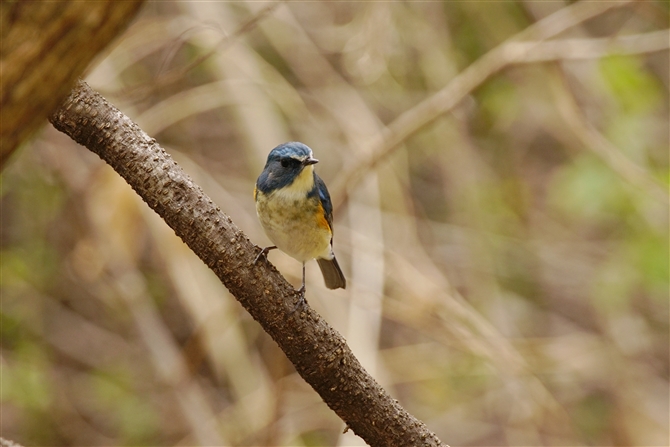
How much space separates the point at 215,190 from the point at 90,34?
514cm

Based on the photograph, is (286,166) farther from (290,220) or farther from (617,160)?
(617,160)

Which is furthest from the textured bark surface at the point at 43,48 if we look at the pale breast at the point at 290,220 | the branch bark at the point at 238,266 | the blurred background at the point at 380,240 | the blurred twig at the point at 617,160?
the blurred twig at the point at 617,160

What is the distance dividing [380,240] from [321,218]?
2411 mm

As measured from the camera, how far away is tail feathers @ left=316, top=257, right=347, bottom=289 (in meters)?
4.29

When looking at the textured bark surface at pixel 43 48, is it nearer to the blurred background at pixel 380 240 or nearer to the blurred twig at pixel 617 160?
the blurred background at pixel 380 240

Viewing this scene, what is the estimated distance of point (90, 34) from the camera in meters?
1.26

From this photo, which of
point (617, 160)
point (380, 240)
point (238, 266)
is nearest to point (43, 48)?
point (238, 266)

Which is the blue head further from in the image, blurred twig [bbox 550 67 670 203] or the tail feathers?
blurred twig [bbox 550 67 670 203]

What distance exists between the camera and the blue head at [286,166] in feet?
11.8

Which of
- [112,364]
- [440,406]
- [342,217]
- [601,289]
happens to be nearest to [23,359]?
[112,364]

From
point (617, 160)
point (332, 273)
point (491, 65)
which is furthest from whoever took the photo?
point (617, 160)

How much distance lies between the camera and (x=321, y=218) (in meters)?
3.72

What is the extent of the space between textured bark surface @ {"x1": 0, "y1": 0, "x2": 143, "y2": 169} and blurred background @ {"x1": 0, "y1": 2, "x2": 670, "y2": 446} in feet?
12.8

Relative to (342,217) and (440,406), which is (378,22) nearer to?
(342,217)
